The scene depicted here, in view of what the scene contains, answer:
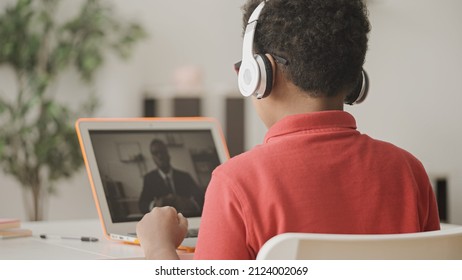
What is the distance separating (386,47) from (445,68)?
1.25 feet

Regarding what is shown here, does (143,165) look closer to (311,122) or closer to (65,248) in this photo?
(65,248)

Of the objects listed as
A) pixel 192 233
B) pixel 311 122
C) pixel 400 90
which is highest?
pixel 311 122

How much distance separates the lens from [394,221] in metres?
1.01

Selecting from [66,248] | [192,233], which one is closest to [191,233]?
[192,233]

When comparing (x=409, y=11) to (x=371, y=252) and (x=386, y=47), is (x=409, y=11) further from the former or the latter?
(x=371, y=252)

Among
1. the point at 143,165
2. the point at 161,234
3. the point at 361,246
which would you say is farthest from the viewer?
the point at 143,165

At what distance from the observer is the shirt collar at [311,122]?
1007 millimetres

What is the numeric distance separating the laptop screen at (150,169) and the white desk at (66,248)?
0.35ft

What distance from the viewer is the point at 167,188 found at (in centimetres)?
163

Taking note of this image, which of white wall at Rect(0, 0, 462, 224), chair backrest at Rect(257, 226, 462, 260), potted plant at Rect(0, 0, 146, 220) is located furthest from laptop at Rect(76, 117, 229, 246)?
white wall at Rect(0, 0, 462, 224)

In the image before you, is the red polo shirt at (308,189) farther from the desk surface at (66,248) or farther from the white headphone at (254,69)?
the desk surface at (66,248)

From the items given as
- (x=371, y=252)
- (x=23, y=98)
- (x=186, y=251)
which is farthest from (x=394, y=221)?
(x=23, y=98)

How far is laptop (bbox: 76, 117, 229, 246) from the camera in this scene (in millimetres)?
1563

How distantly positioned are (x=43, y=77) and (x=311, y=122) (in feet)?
10.9
